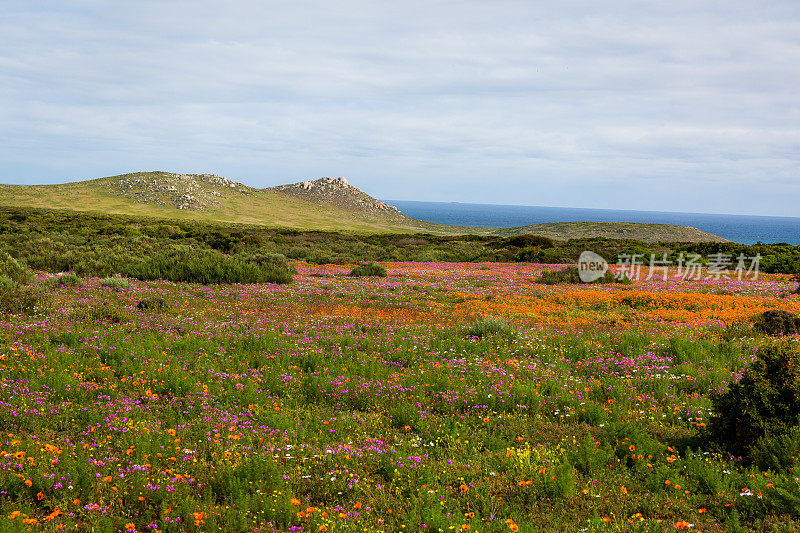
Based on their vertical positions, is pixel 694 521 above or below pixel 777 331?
below

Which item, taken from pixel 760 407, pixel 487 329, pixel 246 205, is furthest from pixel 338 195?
pixel 760 407

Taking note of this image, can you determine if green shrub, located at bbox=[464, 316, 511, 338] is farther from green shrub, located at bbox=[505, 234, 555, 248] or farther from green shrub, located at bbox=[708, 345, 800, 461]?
green shrub, located at bbox=[505, 234, 555, 248]

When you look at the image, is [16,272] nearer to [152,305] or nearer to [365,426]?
[152,305]

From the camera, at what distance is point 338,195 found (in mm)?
177000

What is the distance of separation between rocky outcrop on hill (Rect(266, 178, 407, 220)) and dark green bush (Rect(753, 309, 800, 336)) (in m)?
143

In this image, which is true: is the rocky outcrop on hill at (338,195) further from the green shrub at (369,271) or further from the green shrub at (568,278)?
the green shrub at (568,278)

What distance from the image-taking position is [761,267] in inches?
1267

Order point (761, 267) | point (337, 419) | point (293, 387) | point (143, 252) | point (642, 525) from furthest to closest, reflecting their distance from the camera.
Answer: point (761, 267), point (143, 252), point (293, 387), point (337, 419), point (642, 525)

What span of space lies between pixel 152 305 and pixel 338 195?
166 meters

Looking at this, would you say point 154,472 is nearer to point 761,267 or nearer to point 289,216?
point 761,267

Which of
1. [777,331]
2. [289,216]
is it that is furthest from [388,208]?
[777,331]

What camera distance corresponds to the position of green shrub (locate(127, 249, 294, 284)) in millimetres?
19750

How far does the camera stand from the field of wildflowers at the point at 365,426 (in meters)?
4.67

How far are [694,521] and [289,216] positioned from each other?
433 feet
